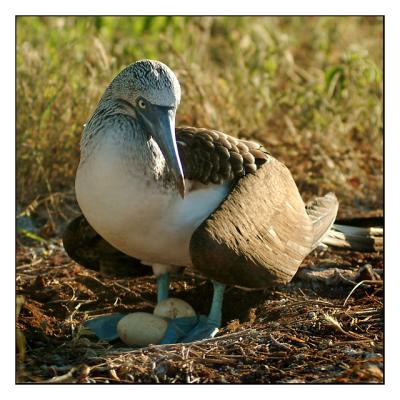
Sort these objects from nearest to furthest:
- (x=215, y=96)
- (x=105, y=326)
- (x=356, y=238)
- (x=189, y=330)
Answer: (x=189, y=330)
(x=105, y=326)
(x=356, y=238)
(x=215, y=96)

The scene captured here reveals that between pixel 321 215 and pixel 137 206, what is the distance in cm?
168

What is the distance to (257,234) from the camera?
5.56 meters

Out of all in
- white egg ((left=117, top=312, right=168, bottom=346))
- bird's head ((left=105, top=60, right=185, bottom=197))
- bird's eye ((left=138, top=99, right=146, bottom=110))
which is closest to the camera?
bird's head ((left=105, top=60, right=185, bottom=197))

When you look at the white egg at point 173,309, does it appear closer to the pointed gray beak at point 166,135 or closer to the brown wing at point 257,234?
the brown wing at point 257,234

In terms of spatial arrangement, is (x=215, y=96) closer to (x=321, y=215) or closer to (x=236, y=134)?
(x=236, y=134)

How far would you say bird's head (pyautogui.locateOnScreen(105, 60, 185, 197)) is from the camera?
16.9 ft

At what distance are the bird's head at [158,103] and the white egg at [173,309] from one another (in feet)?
2.90

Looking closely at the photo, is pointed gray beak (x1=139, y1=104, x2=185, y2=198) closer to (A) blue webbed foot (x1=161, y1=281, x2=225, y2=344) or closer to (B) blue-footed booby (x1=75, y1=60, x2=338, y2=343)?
(B) blue-footed booby (x1=75, y1=60, x2=338, y2=343)

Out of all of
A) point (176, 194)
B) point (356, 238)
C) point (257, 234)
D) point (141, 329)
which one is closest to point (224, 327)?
point (141, 329)

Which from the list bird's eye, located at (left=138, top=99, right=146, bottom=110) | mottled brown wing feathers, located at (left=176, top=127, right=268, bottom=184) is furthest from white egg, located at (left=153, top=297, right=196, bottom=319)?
bird's eye, located at (left=138, top=99, right=146, bottom=110)

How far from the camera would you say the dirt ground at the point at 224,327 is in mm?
4891

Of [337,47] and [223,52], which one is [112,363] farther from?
[337,47]

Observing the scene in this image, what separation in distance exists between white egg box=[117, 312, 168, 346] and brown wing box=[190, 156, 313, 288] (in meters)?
0.56

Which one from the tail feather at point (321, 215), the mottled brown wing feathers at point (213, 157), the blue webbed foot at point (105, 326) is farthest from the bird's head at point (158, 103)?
the tail feather at point (321, 215)
